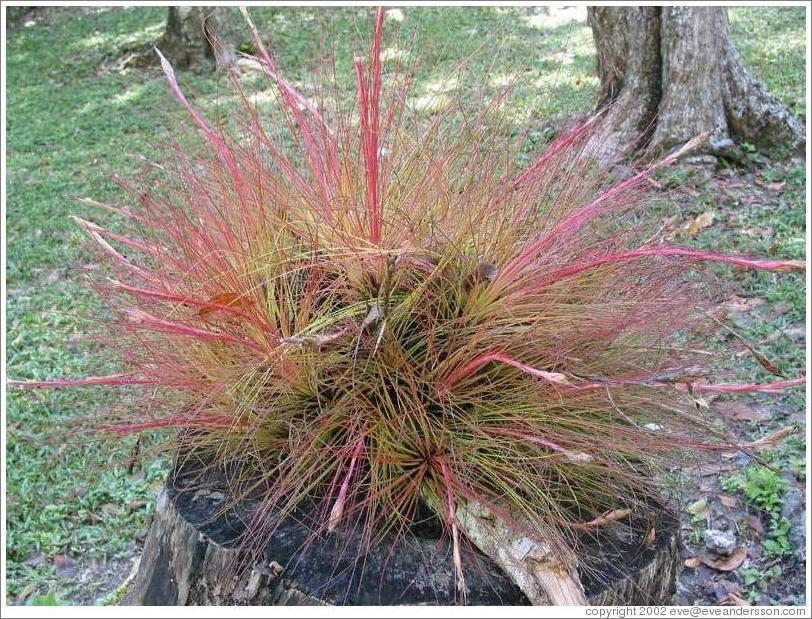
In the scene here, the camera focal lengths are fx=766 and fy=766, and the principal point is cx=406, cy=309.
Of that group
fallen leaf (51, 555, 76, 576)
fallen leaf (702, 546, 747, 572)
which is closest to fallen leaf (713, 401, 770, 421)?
fallen leaf (702, 546, 747, 572)

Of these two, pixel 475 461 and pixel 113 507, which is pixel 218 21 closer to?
pixel 113 507

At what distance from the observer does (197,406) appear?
1566 mm

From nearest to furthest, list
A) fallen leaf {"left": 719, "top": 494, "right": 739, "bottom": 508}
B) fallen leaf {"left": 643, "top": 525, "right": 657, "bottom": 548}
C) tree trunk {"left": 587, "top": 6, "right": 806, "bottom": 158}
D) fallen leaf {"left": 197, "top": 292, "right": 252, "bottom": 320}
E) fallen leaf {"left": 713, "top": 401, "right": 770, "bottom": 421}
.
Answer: fallen leaf {"left": 197, "top": 292, "right": 252, "bottom": 320} < fallen leaf {"left": 643, "top": 525, "right": 657, "bottom": 548} < fallen leaf {"left": 719, "top": 494, "right": 739, "bottom": 508} < fallen leaf {"left": 713, "top": 401, "right": 770, "bottom": 421} < tree trunk {"left": 587, "top": 6, "right": 806, "bottom": 158}

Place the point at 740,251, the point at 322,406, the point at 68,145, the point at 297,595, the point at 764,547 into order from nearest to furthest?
the point at 297,595 → the point at 322,406 → the point at 764,547 → the point at 740,251 → the point at 68,145

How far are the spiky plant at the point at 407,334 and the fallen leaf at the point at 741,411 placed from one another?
1405 mm

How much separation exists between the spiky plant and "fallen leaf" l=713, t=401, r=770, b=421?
A: 1405mm

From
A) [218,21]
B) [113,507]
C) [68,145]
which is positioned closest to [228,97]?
[218,21]

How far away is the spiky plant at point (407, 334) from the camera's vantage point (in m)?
1.45

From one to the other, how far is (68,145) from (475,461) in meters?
5.86

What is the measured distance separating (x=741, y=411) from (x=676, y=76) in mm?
2086

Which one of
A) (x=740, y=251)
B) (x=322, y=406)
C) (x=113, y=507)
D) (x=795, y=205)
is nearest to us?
(x=322, y=406)

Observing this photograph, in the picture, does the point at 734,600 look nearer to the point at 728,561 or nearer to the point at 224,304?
the point at 728,561

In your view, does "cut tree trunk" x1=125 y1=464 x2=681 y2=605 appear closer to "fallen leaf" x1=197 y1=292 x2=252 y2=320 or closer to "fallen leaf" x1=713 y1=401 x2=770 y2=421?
"fallen leaf" x1=197 y1=292 x2=252 y2=320

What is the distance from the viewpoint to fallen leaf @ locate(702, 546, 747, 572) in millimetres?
2424
